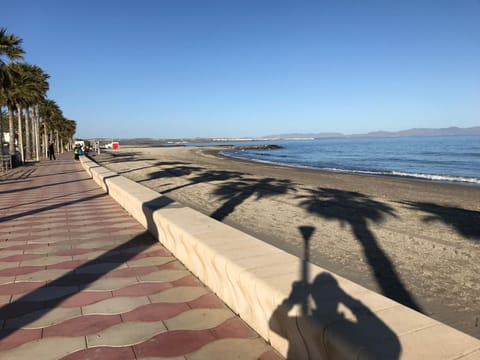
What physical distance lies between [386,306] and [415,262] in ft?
11.3

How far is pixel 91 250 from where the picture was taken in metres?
5.07

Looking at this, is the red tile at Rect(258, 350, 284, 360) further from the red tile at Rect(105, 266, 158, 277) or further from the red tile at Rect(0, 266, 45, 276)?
the red tile at Rect(0, 266, 45, 276)

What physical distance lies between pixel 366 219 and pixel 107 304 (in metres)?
6.34

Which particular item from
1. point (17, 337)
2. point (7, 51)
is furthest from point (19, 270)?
point (7, 51)

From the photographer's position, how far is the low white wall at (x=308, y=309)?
182cm

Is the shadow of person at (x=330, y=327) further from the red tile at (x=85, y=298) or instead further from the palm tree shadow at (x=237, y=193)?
the palm tree shadow at (x=237, y=193)

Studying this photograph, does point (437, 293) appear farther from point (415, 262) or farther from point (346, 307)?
point (346, 307)

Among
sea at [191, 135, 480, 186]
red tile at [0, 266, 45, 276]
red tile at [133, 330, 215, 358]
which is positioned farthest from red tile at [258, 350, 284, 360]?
sea at [191, 135, 480, 186]

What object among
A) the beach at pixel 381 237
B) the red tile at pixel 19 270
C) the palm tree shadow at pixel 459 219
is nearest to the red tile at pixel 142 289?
the red tile at pixel 19 270

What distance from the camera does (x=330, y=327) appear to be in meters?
1.97

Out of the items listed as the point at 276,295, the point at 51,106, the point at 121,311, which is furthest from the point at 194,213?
the point at 51,106

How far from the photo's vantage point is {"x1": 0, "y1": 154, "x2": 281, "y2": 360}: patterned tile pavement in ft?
8.59

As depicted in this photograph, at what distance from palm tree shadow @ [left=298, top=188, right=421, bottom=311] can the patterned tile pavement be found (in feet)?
6.99

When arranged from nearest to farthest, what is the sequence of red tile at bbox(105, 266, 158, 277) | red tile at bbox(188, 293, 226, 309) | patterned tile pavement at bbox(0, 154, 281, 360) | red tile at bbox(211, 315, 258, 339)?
1. patterned tile pavement at bbox(0, 154, 281, 360)
2. red tile at bbox(211, 315, 258, 339)
3. red tile at bbox(188, 293, 226, 309)
4. red tile at bbox(105, 266, 158, 277)
